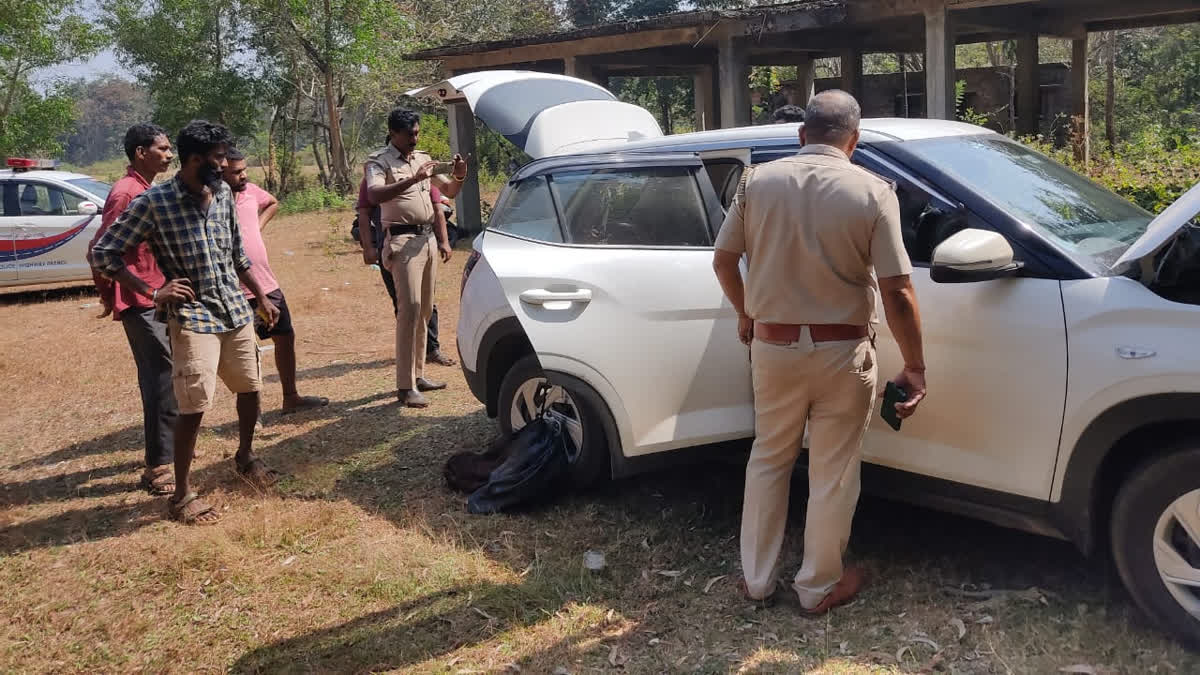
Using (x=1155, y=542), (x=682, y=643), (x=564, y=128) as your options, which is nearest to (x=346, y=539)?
(x=682, y=643)

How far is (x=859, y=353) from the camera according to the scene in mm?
3242

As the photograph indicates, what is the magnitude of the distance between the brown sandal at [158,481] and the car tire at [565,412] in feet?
5.78

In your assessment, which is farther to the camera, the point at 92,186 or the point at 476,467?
the point at 92,186

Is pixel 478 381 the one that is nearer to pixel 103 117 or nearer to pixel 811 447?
pixel 811 447

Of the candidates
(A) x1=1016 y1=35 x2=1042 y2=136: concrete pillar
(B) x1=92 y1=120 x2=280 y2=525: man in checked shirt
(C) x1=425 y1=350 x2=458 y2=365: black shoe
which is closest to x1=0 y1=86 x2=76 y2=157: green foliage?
(C) x1=425 y1=350 x2=458 y2=365: black shoe

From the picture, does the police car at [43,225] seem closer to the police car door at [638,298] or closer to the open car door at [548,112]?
the open car door at [548,112]

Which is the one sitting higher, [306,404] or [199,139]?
[199,139]

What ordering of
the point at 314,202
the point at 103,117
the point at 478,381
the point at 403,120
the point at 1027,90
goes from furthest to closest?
the point at 103,117 < the point at 314,202 < the point at 1027,90 < the point at 403,120 < the point at 478,381

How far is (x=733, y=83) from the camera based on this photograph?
13.2 metres

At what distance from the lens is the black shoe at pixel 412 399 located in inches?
252

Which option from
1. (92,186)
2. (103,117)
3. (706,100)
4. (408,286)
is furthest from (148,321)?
(103,117)

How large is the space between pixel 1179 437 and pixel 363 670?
8.67 ft

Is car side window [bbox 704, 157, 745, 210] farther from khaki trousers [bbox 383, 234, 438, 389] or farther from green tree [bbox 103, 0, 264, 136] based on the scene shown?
green tree [bbox 103, 0, 264, 136]

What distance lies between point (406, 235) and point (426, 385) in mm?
1026
